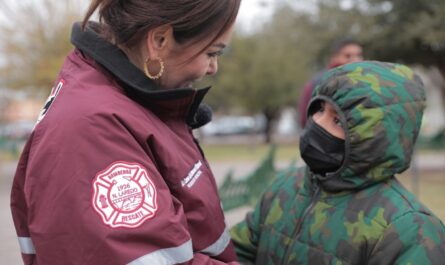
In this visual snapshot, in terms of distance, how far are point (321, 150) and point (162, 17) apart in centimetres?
81

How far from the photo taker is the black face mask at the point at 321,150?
5.96ft

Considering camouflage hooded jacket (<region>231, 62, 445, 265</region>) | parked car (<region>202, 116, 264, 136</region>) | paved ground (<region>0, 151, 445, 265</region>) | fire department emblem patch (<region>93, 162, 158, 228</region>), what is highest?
fire department emblem patch (<region>93, 162, 158, 228</region>)

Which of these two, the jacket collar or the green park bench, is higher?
the jacket collar

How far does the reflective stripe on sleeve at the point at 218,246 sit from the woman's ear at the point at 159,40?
51 cm

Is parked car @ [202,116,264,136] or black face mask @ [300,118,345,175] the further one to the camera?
parked car @ [202,116,264,136]

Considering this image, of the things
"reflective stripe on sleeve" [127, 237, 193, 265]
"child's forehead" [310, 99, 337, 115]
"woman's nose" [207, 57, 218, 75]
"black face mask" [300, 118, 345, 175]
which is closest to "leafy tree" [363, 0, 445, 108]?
"child's forehead" [310, 99, 337, 115]

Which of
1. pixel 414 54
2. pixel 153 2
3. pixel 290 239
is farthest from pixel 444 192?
pixel 153 2

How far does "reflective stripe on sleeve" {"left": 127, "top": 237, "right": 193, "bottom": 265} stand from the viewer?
112 centimetres

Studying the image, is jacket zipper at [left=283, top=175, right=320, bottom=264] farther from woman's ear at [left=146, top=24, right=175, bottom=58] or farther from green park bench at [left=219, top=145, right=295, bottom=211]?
green park bench at [left=219, top=145, right=295, bottom=211]

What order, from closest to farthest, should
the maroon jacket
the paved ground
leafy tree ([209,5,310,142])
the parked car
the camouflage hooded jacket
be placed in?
the maroon jacket
the camouflage hooded jacket
the paved ground
leafy tree ([209,5,310,142])
the parked car

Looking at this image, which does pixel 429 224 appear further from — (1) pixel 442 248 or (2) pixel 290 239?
(2) pixel 290 239

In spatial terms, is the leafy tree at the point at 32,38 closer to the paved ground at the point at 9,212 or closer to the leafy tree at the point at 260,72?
the paved ground at the point at 9,212

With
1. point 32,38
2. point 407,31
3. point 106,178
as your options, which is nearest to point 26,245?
point 106,178

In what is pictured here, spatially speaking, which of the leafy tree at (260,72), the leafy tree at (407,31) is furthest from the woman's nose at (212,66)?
the leafy tree at (260,72)
